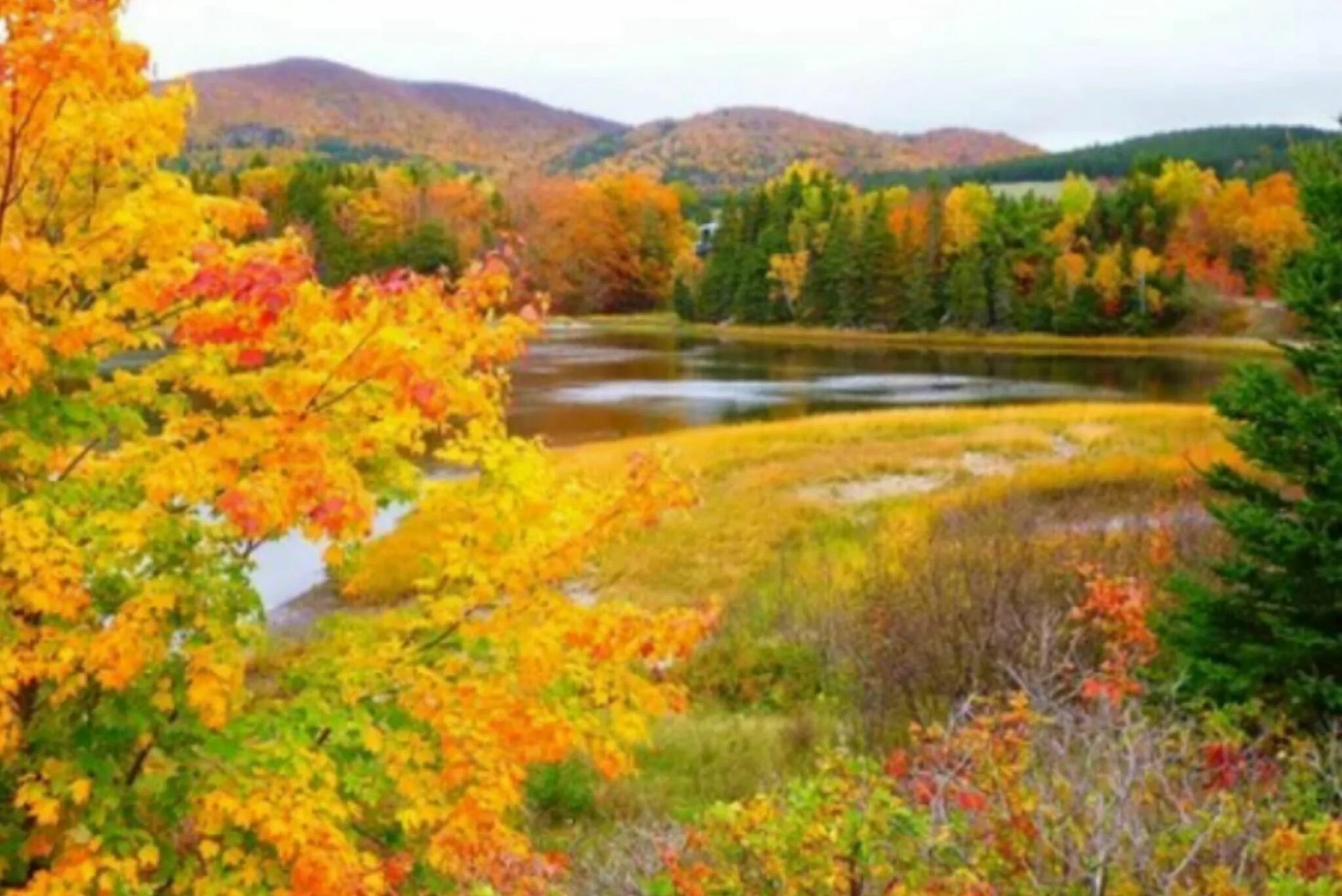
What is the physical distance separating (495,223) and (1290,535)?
117 m

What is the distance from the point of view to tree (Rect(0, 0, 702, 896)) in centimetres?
694

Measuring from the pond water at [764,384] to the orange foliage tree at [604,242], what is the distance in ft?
117

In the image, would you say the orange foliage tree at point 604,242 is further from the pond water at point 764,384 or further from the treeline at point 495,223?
the pond water at point 764,384

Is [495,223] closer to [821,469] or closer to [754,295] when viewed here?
[754,295]

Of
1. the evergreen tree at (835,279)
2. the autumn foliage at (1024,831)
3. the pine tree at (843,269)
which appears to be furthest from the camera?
the evergreen tree at (835,279)

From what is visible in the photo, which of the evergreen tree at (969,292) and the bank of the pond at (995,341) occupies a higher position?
the evergreen tree at (969,292)

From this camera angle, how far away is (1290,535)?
1115 centimetres

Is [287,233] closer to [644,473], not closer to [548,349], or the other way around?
[644,473]

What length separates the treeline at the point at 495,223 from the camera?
114 meters

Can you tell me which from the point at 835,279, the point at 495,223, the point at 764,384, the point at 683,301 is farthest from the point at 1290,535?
the point at 495,223

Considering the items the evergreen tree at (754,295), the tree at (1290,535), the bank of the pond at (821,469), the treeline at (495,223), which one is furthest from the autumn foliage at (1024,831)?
the treeline at (495,223)

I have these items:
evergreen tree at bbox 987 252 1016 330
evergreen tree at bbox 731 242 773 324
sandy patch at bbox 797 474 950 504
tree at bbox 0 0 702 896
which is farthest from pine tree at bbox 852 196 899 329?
tree at bbox 0 0 702 896

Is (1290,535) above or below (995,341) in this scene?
above

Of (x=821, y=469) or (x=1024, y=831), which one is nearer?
(x=1024, y=831)
